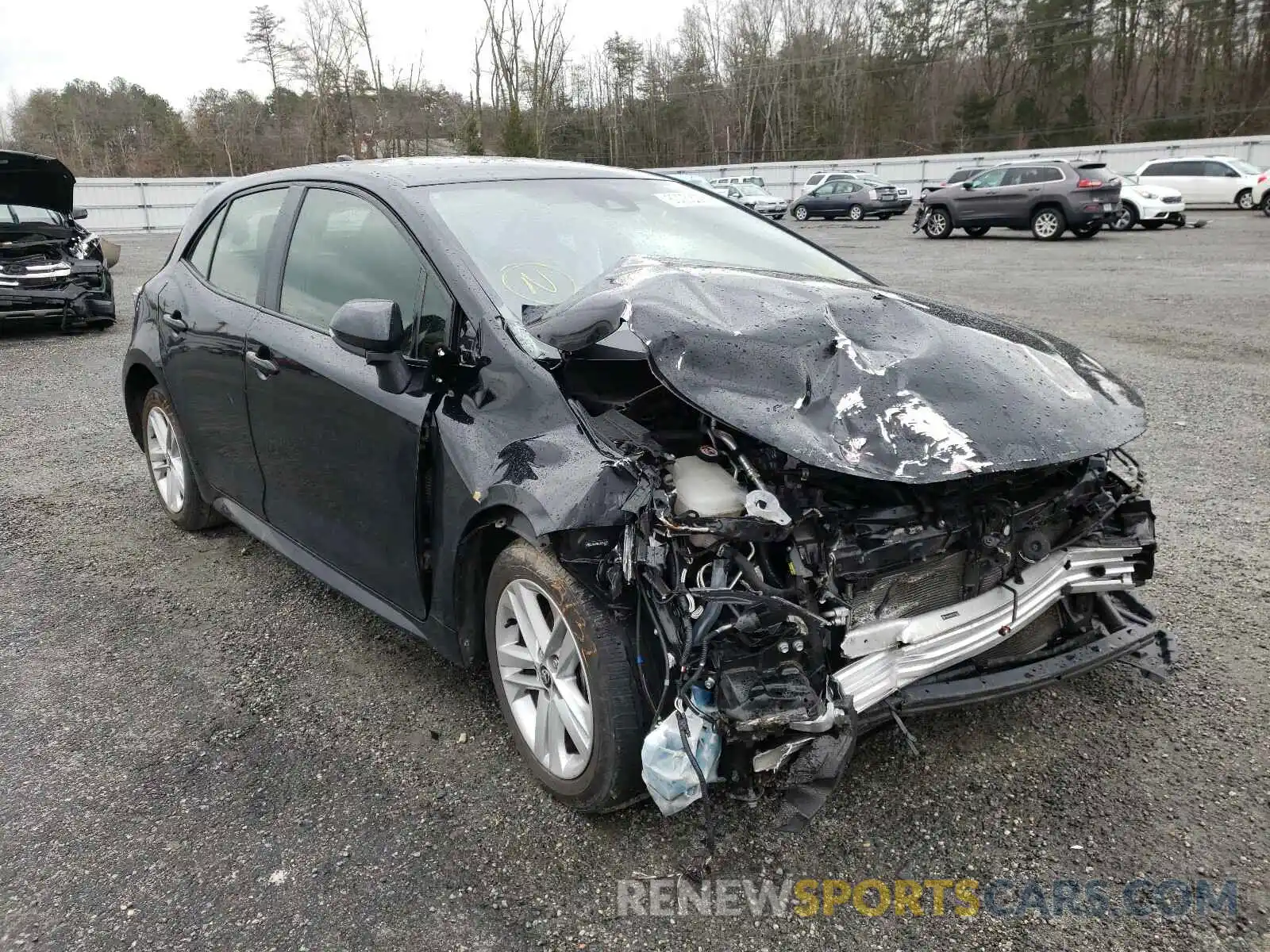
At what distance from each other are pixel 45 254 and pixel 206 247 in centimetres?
853

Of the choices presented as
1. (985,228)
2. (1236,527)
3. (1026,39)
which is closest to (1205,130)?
(1026,39)

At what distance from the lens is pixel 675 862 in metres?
2.40

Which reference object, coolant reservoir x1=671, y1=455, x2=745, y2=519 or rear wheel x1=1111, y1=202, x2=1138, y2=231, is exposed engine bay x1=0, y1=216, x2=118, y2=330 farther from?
rear wheel x1=1111, y1=202, x2=1138, y2=231

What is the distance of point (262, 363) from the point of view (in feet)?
11.6

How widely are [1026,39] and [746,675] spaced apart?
219 ft

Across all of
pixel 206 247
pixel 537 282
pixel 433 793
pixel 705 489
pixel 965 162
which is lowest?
pixel 433 793

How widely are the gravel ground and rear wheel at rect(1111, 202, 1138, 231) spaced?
20.5 m

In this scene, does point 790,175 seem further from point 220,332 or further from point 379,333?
point 379,333

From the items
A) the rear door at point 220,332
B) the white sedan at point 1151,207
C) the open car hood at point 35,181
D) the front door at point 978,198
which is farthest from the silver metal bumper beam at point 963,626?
the white sedan at point 1151,207

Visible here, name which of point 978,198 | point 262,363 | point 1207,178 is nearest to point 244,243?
point 262,363

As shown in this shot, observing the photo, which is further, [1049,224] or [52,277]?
[1049,224]

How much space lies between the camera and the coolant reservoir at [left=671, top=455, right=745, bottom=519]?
2299mm

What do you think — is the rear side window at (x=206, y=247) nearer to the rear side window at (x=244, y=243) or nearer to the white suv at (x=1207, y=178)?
the rear side window at (x=244, y=243)

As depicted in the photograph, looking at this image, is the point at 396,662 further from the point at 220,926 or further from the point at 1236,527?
the point at 1236,527
